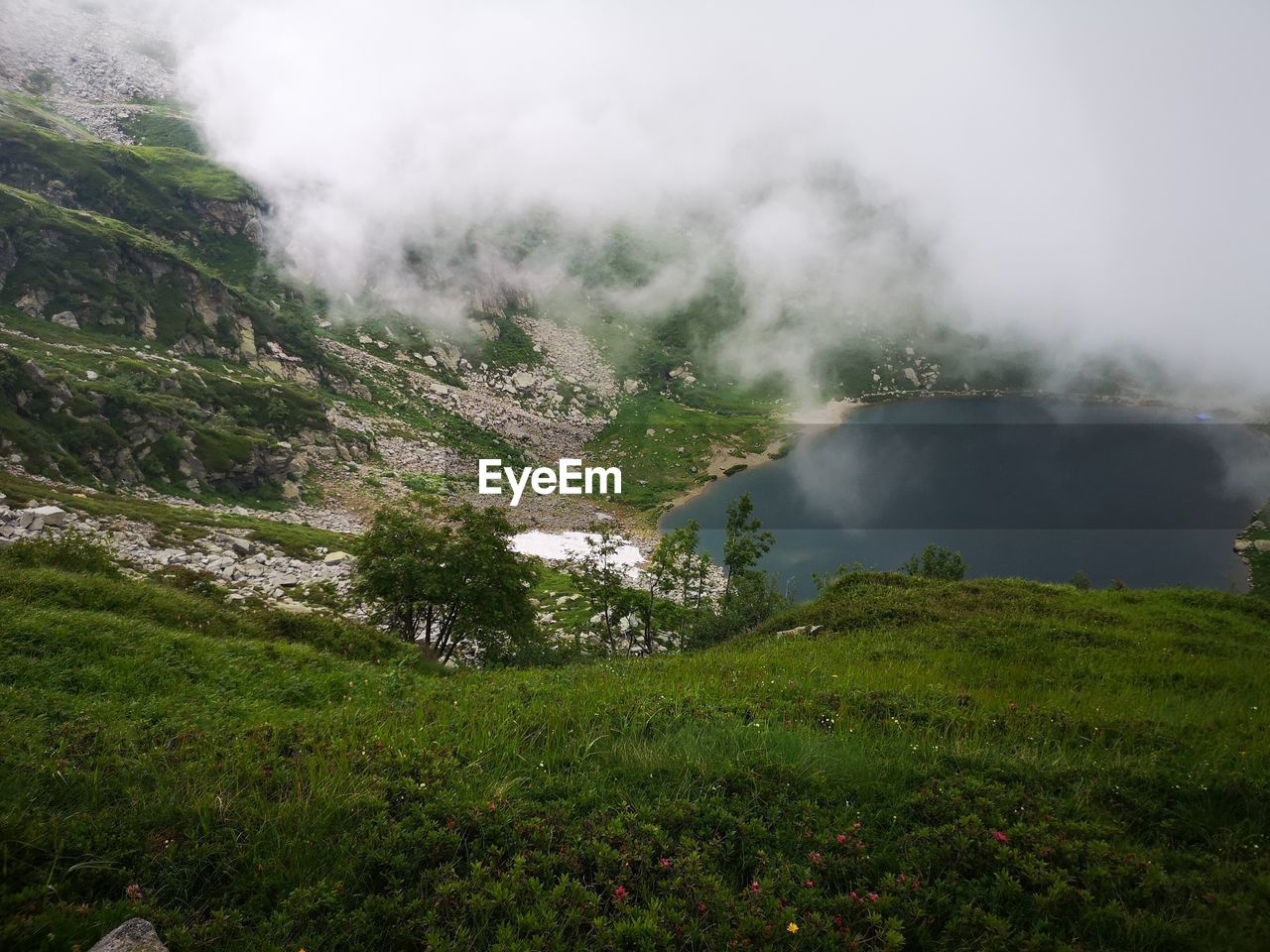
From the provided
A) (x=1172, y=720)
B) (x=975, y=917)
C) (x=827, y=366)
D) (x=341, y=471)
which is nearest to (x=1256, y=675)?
(x=1172, y=720)

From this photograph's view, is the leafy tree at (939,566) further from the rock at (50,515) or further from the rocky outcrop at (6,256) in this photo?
the rocky outcrop at (6,256)

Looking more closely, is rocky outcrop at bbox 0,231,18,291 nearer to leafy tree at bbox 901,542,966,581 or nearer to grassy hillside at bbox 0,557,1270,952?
grassy hillside at bbox 0,557,1270,952

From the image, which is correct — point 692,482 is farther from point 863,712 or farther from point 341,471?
point 863,712

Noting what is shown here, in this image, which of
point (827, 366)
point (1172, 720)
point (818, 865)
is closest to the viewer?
point (818, 865)

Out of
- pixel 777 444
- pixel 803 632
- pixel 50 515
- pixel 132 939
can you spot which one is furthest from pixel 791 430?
pixel 132 939

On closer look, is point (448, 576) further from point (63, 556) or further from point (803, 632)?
point (803, 632)

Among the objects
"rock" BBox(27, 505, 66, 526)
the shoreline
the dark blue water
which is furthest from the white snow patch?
"rock" BBox(27, 505, 66, 526)
